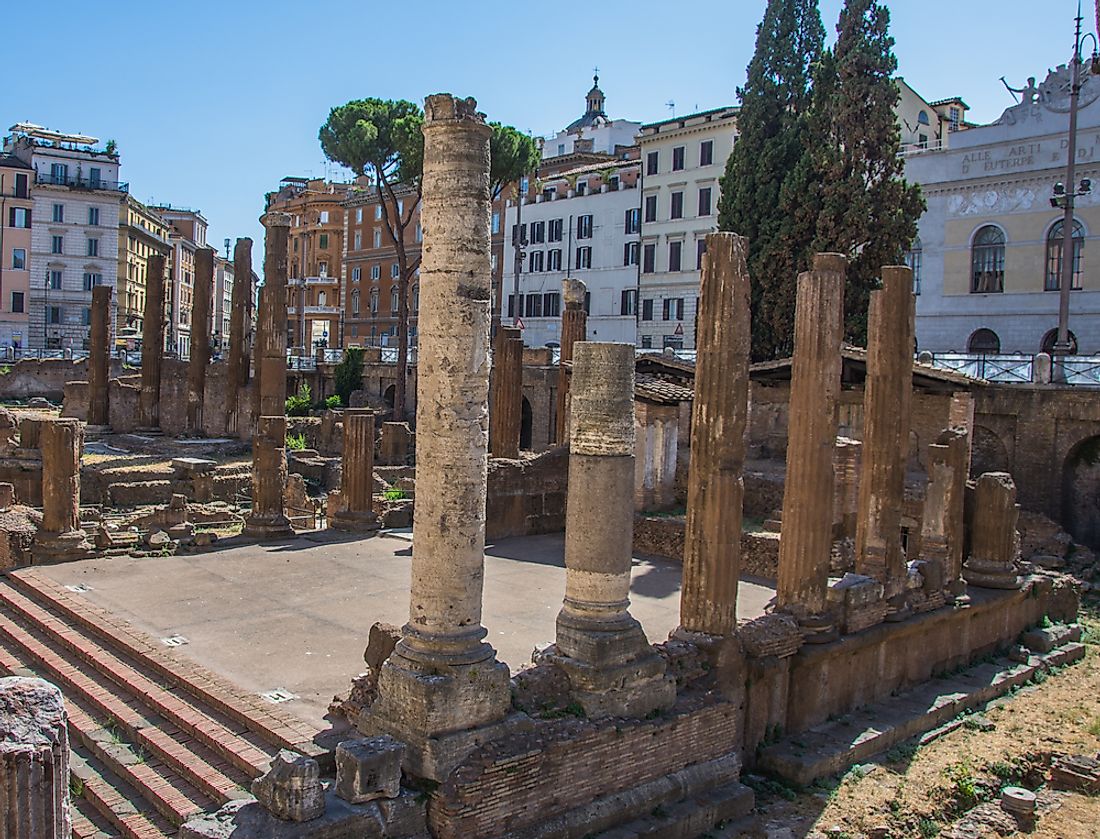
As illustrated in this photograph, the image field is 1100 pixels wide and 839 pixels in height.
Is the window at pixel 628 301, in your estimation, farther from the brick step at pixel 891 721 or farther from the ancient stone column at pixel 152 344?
the brick step at pixel 891 721

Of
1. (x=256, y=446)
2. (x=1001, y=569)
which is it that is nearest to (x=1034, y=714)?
(x=1001, y=569)

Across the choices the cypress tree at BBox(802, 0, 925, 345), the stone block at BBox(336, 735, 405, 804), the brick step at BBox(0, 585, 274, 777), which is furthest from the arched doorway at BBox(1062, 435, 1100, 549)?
the stone block at BBox(336, 735, 405, 804)

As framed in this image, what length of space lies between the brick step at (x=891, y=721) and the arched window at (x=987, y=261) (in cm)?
1756

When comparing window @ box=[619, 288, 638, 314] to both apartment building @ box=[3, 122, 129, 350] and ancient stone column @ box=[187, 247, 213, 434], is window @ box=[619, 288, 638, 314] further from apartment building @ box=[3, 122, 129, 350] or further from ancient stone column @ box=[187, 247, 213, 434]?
apartment building @ box=[3, 122, 129, 350]

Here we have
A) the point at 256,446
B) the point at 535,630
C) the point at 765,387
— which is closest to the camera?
the point at 535,630

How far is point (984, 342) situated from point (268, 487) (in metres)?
22.1

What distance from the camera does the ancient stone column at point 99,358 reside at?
30625mm

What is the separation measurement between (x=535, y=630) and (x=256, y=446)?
23.8 feet

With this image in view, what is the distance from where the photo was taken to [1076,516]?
22.8 m

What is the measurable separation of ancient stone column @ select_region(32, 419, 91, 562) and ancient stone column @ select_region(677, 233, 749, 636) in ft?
31.0

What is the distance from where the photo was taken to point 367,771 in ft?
23.3

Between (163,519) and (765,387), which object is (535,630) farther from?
(765,387)

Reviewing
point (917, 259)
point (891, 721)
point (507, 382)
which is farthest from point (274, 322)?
point (917, 259)

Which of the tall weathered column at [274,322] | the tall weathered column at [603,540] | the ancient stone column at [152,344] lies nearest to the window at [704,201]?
the ancient stone column at [152,344]
